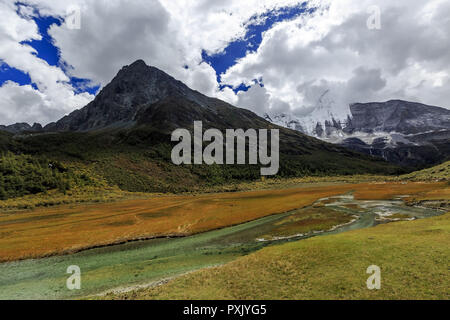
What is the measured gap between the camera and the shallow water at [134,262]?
22953 mm

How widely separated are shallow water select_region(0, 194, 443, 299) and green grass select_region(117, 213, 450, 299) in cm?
525

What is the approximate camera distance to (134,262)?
28938mm

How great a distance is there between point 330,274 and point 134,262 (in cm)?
2351

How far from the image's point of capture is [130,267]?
27141mm

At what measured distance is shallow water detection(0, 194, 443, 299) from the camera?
904 inches
